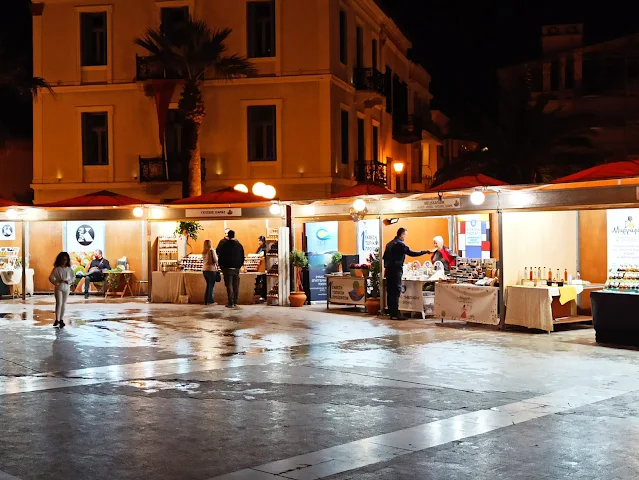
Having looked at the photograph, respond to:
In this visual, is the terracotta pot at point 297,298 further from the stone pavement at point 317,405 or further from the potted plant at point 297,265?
the stone pavement at point 317,405

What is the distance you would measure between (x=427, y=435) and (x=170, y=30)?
23677 millimetres

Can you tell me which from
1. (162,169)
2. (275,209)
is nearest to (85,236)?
(162,169)

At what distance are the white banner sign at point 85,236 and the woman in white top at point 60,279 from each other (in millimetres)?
9124

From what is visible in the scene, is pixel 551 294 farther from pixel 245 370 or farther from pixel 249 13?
pixel 249 13

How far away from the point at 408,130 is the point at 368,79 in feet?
26.4

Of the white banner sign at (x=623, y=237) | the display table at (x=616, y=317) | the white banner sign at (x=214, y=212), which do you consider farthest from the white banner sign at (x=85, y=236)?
the display table at (x=616, y=317)

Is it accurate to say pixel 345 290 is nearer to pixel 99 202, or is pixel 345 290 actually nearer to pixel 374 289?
pixel 374 289

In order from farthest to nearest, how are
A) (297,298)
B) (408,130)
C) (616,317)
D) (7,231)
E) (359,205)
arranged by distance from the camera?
(408,130) < (7,231) < (297,298) < (359,205) < (616,317)

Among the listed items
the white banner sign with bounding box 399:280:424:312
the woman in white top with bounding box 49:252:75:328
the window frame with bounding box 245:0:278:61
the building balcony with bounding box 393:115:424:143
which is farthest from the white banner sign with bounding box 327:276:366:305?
the building balcony with bounding box 393:115:424:143

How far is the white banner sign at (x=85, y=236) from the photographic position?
26.1 m

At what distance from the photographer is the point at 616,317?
44.9 ft

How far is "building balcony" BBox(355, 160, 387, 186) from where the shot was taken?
32438mm

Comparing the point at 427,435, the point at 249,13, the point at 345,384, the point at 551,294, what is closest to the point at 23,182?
the point at 249,13

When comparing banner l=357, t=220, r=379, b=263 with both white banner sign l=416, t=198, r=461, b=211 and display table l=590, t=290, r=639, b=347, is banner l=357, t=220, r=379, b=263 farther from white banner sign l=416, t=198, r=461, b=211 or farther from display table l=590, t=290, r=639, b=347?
display table l=590, t=290, r=639, b=347
